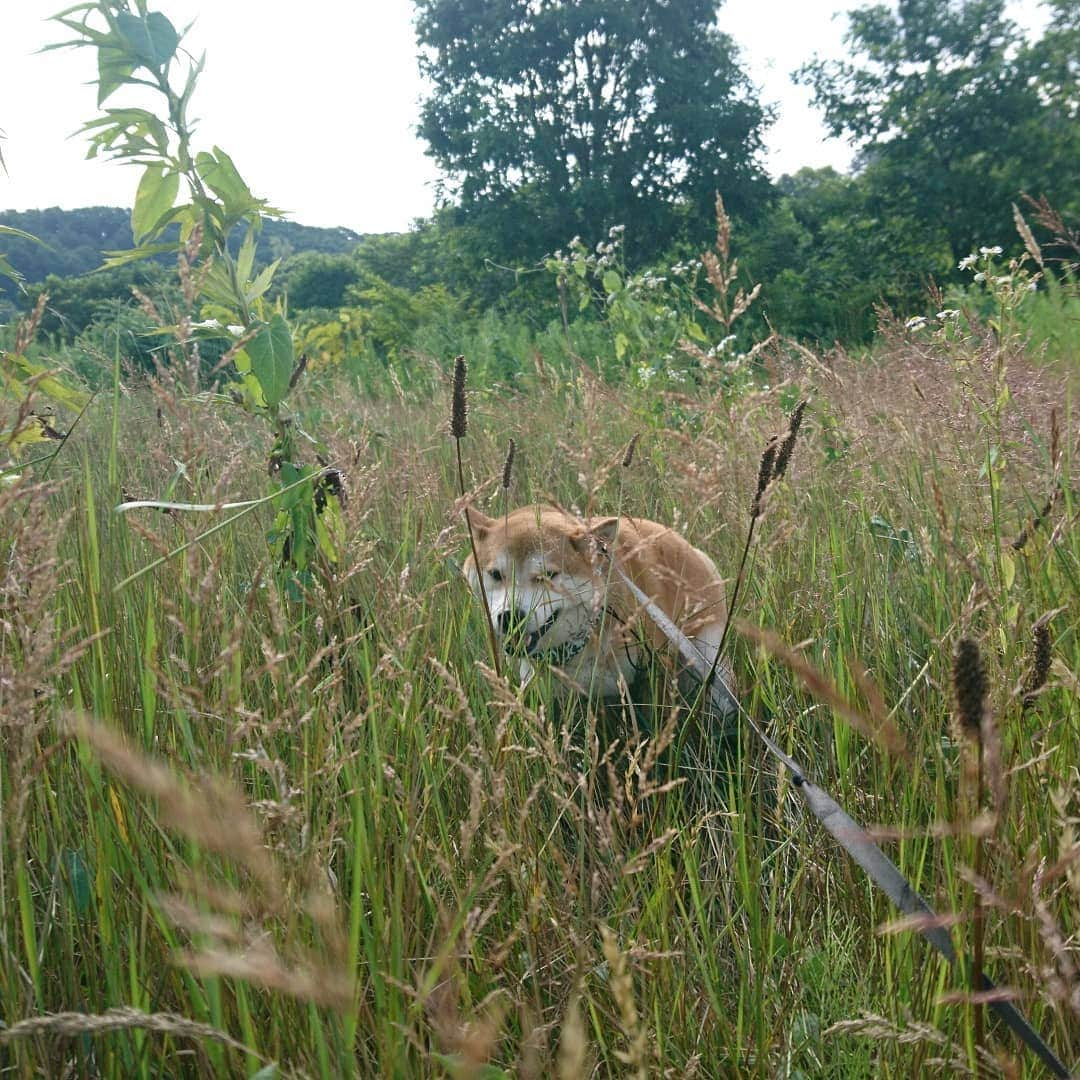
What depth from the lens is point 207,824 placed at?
0.63 metres

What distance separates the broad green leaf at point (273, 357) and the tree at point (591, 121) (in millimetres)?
22803

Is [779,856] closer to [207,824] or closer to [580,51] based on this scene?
[207,824]

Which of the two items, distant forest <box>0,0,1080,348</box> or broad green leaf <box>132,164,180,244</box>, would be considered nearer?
broad green leaf <box>132,164,180,244</box>

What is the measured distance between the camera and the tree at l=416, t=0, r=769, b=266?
23344 millimetres

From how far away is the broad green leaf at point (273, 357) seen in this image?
1.68 m

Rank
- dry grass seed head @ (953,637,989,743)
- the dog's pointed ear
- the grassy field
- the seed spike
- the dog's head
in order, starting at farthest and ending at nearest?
the dog's pointed ear → the dog's head → the seed spike → the grassy field → dry grass seed head @ (953,637,989,743)

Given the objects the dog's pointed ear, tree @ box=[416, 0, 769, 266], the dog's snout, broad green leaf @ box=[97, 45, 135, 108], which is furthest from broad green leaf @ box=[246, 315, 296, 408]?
tree @ box=[416, 0, 769, 266]

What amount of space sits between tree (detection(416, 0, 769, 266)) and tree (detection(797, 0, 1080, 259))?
356 cm

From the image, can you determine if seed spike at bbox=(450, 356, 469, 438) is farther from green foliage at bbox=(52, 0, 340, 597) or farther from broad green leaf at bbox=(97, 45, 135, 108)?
broad green leaf at bbox=(97, 45, 135, 108)

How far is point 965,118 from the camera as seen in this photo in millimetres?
20234

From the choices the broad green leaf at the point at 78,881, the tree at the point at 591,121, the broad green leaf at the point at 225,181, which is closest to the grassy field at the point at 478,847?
the broad green leaf at the point at 78,881

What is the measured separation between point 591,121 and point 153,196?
25.9m

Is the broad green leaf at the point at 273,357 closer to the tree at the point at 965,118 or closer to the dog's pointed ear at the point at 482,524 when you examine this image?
the dog's pointed ear at the point at 482,524

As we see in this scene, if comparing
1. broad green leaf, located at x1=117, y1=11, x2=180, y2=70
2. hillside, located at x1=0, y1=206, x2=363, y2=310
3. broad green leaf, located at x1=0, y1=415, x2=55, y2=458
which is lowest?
broad green leaf, located at x1=0, y1=415, x2=55, y2=458
